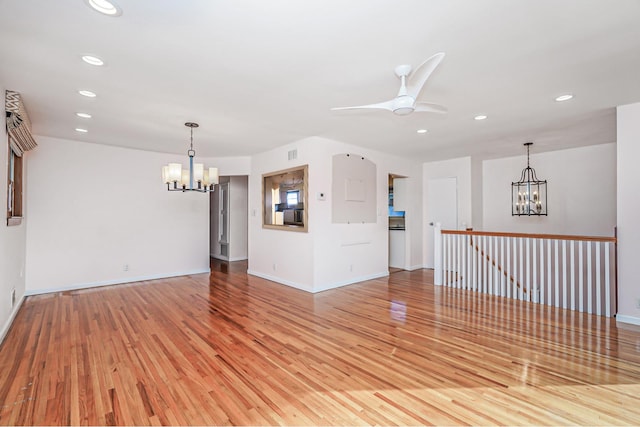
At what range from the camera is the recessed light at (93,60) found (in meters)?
2.56

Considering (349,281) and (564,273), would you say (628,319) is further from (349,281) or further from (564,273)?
(349,281)

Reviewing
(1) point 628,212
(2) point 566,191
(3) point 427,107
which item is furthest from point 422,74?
(2) point 566,191

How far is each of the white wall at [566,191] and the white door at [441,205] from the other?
80 centimetres

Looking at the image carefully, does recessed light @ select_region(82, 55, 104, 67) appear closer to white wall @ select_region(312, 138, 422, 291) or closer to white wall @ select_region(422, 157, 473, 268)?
white wall @ select_region(312, 138, 422, 291)

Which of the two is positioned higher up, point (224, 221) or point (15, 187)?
point (15, 187)

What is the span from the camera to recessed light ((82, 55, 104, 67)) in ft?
8.40

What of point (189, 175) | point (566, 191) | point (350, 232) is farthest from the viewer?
point (566, 191)

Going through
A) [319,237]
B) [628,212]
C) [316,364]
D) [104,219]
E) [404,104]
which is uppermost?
[404,104]

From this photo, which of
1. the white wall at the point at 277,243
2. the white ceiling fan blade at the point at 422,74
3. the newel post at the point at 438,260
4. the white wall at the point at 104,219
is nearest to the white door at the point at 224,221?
the white wall at the point at 104,219

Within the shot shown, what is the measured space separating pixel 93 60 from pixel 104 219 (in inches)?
153

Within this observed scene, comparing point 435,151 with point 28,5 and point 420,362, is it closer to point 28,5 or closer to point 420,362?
point 420,362

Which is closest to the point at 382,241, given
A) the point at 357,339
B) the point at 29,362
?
the point at 357,339

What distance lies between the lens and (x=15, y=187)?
4121 millimetres

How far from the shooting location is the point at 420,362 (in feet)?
8.87
